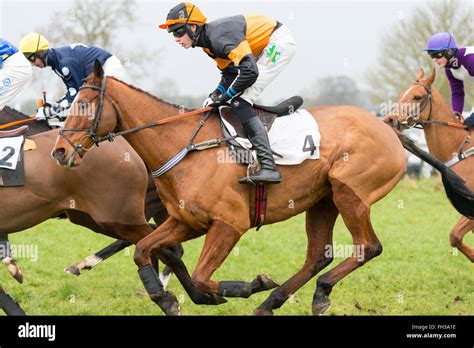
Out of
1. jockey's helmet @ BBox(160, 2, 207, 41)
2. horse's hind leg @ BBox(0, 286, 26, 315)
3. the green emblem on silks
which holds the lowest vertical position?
horse's hind leg @ BBox(0, 286, 26, 315)

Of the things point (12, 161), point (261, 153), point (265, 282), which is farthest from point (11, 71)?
point (265, 282)

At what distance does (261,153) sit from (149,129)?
0.87 m

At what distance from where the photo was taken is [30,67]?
702cm

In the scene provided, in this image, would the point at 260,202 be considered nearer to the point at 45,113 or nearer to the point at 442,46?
the point at 45,113

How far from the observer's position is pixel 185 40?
230 inches

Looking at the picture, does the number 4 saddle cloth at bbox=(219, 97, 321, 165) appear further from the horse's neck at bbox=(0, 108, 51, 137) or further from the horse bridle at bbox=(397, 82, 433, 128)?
the horse bridle at bbox=(397, 82, 433, 128)

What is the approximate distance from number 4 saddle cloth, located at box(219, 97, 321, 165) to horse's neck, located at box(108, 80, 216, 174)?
0.25 meters

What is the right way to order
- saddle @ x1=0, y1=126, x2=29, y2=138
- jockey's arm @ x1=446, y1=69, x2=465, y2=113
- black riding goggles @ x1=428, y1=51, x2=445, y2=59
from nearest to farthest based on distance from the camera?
saddle @ x1=0, y1=126, x2=29, y2=138
black riding goggles @ x1=428, y1=51, x2=445, y2=59
jockey's arm @ x1=446, y1=69, x2=465, y2=113

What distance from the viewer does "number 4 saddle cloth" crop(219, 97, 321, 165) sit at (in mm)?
5930

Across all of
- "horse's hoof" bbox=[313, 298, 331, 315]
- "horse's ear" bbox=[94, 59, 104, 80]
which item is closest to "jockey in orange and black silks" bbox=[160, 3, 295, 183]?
"horse's ear" bbox=[94, 59, 104, 80]

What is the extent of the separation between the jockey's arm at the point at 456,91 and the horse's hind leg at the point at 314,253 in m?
2.68
